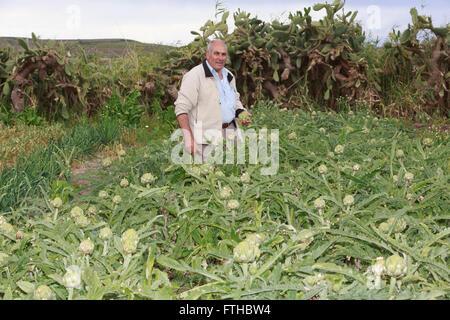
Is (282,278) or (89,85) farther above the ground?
(89,85)

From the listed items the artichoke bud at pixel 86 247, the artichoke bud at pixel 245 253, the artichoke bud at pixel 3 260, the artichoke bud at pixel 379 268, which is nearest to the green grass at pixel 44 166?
the artichoke bud at pixel 3 260

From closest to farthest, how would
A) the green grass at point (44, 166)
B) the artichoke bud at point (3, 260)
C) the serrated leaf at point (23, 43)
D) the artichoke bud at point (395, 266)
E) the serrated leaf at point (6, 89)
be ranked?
the artichoke bud at point (395, 266) < the artichoke bud at point (3, 260) < the green grass at point (44, 166) < the serrated leaf at point (23, 43) < the serrated leaf at point (6, 89)

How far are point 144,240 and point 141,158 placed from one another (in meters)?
1.70

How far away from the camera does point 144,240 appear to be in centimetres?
230

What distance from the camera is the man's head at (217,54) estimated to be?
461 cm

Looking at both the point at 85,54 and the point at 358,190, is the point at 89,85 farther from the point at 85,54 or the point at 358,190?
the point at 358,190

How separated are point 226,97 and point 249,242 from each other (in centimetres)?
325

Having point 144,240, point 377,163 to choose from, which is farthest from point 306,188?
point 144,240

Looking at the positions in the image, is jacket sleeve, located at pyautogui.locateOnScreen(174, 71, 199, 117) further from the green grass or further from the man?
the green grass

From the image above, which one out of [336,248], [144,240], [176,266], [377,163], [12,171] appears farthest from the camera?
[12,171]

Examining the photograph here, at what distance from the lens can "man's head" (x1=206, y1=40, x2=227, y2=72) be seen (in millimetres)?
4609

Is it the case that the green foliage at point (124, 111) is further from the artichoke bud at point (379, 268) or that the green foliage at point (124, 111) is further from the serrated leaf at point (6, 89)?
the artichoke bud at point (379, 268)

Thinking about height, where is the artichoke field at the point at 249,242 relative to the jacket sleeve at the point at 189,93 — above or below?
below

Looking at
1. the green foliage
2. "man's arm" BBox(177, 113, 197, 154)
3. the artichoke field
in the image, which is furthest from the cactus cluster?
the artichoke field
